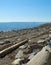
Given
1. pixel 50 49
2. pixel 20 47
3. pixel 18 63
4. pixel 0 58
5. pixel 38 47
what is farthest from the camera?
pixel 20 47

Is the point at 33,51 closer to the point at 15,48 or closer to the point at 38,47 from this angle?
the point at 38,47

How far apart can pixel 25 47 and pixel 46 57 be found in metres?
3.62

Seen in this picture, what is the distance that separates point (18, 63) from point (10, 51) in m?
2.95

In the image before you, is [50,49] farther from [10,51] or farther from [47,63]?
[10,51]

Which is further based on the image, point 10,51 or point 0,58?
point 10,51

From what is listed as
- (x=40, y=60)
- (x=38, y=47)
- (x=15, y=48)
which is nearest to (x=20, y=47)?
(x=15, y=48)

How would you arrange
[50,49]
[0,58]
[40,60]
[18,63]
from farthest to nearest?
[0,58]
[50,49]
[18,63]
[40,60]

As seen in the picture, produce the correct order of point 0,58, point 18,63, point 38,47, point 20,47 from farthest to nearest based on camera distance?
point 20,47
point 38,47
point 0,58
point 18,63

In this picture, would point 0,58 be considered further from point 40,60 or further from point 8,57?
point 40,60

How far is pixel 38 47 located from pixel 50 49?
6.63ft

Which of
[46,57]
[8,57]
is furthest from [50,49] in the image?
[8,57]

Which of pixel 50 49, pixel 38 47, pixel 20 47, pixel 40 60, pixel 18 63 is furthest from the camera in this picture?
pixel 20 47

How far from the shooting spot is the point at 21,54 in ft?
36.2

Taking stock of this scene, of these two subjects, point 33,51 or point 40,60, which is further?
point 33,51
